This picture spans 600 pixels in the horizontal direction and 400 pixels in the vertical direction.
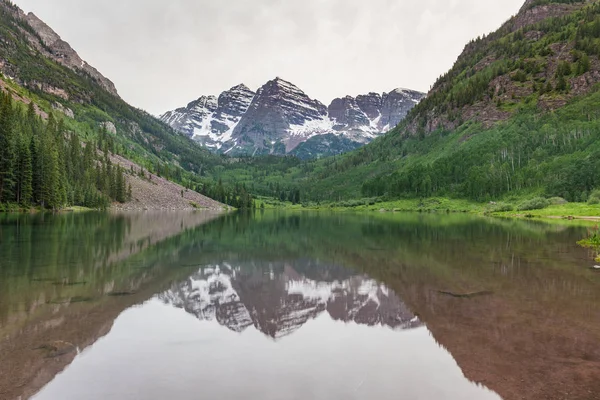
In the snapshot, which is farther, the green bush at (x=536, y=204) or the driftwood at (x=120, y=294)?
the green bush at (x=536, y=204)

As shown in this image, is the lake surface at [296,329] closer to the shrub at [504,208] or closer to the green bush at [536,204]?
the green bush at [536,204]

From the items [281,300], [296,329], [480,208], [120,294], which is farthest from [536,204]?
[120,294]

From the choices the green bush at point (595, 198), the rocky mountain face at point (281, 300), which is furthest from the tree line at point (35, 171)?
the green bush at point (595, 198)

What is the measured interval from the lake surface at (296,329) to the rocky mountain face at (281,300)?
10 cm

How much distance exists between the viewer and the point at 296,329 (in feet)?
48.9

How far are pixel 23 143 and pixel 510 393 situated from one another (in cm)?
11641

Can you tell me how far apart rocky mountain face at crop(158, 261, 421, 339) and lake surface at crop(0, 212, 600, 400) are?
102mm

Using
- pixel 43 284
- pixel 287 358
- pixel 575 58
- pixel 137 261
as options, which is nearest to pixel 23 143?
pixel 137 261

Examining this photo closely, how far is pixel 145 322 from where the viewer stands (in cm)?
1514

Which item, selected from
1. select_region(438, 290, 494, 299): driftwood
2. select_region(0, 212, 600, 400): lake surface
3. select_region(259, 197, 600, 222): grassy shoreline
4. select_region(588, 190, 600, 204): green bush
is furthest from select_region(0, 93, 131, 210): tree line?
select_region(588, 190, 600, 204): green bush

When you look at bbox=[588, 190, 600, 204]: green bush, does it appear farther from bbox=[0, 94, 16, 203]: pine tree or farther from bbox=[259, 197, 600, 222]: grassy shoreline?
bbox=[0, 94, 16, 203]: pine tree

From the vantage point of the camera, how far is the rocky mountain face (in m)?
15.9

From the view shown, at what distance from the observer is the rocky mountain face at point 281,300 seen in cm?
1585

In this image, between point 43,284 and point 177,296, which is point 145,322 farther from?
point 43,284
